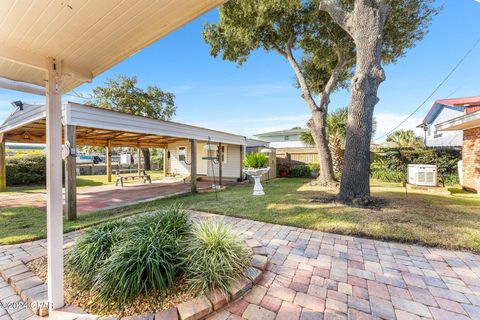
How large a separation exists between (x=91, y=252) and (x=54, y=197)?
0.79 metres

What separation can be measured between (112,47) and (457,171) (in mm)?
13217

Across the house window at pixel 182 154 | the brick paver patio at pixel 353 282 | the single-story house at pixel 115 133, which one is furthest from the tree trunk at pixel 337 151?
the house window at pixel 182 154

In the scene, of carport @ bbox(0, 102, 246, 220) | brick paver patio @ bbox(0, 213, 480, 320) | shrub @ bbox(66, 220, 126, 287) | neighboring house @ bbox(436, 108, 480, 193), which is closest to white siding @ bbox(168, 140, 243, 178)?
carport @ bbox(0, 102, 246, 220)

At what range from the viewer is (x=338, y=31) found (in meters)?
8.21

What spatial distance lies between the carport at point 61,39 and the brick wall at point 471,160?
1009 cm

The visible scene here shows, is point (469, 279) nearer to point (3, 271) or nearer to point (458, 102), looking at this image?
point (3, 271)

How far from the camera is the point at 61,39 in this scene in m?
1.79

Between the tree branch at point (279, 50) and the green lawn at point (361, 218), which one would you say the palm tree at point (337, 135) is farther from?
the green lawn at point (361, 218)

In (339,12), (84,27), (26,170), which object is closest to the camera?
(84,27)

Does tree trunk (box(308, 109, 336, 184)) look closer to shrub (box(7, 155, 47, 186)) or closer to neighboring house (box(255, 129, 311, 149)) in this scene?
shrub (box(7, 155, 47, 186))

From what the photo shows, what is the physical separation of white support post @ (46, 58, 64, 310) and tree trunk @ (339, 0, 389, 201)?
5.93 m

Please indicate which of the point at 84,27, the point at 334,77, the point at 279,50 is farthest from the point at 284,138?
the point at 84,27

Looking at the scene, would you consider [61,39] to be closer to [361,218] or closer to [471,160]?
[361,218]

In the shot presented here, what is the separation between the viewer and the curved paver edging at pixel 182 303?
5.52ft
